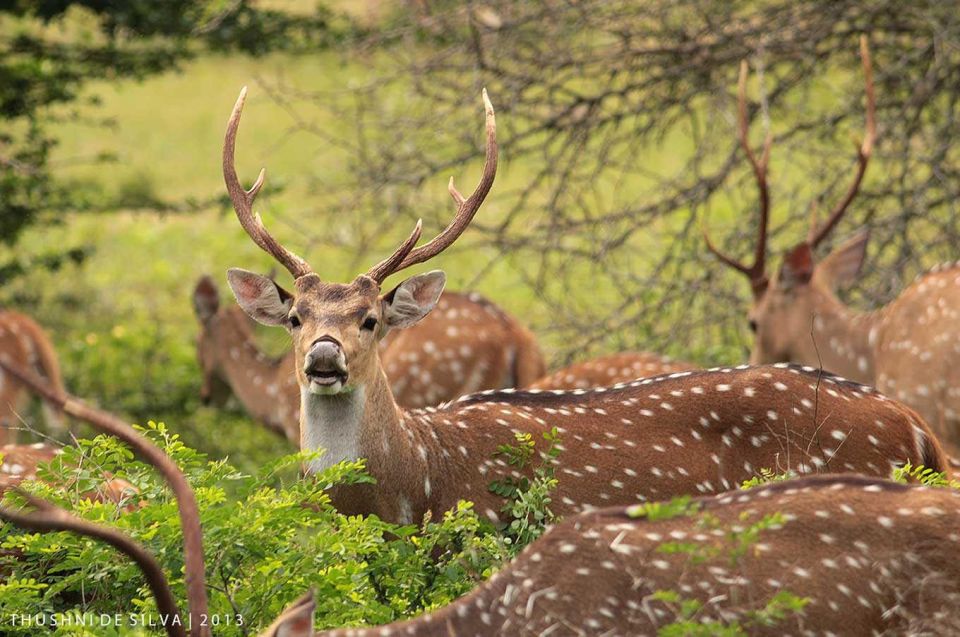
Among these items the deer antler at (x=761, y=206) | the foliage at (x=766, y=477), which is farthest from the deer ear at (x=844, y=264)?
the foliage at (x=766, y=477)

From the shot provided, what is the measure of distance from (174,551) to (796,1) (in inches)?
231

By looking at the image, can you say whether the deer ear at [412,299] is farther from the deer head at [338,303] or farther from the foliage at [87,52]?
the foliage at [87,52]

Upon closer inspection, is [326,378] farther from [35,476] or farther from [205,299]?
[205,299]

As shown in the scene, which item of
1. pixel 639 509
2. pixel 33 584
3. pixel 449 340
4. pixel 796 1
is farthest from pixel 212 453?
pixel 639 509

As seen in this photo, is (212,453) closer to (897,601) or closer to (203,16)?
(203,16)

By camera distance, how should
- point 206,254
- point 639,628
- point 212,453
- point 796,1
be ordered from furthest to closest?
point 206,254 < point 212,453 < point 796,1 < point 639,628

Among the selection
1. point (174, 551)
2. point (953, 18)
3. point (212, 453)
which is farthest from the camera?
point (212, 453)

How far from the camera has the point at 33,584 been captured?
428cm

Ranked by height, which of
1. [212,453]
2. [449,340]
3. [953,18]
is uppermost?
[953,18]

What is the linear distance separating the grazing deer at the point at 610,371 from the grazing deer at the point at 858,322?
1.72 ft

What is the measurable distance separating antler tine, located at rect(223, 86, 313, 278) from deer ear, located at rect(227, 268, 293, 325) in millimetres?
94

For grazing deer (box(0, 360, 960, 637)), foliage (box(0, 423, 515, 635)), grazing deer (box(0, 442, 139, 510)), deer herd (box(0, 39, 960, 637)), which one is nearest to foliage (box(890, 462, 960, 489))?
deer herd (box(0, 39, 960, 637))

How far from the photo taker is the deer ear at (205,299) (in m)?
10.0

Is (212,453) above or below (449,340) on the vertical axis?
below
